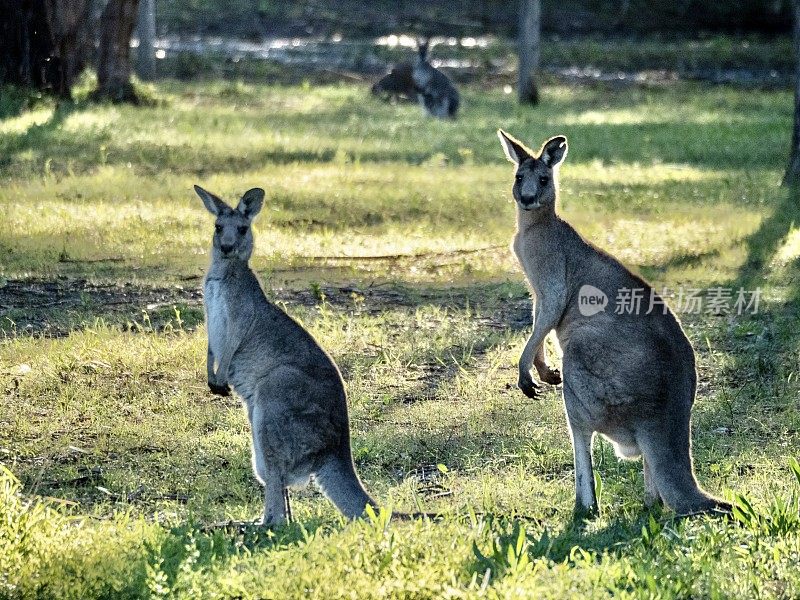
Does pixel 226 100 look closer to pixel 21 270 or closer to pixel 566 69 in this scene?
pixel 566 69

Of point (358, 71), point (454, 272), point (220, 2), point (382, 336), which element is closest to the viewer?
point (382, 336)

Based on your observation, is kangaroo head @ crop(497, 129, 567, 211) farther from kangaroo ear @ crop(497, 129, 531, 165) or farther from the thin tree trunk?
the thin tree trunk

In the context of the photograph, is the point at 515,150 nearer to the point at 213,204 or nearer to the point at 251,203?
the point at 251,203

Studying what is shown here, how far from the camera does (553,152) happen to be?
6.17m

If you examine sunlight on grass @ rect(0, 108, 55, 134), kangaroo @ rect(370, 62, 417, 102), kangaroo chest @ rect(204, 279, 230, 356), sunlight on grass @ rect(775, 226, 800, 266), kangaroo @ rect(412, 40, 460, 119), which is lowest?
kangaroo @ rect(370, 62, 417, 102)

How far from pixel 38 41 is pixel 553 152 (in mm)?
13882

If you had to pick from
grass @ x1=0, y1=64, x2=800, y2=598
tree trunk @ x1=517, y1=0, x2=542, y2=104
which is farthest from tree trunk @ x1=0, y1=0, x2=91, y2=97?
tree trunk @ x1=517, y1=0, x2=542, y2=104

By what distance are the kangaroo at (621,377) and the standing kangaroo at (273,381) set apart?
3.03ft

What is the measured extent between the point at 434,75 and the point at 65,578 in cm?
1846

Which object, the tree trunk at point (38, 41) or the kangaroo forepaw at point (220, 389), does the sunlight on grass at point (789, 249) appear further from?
the tree trunk at point (38, 41)

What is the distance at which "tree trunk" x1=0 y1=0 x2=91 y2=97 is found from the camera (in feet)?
60.0

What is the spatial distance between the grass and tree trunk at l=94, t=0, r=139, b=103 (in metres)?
2.69

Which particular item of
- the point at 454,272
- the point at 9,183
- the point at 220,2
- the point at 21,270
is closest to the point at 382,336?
the point at 454,272

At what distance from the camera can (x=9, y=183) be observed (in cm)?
1254
